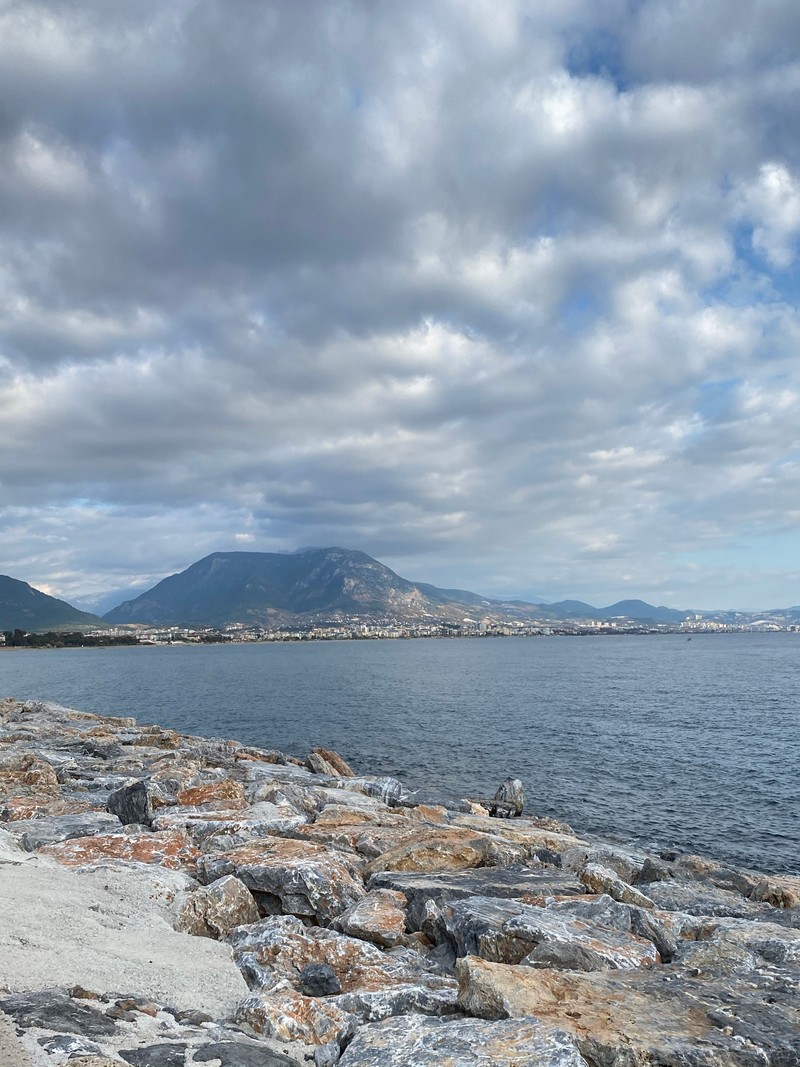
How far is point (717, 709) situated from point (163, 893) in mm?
65305

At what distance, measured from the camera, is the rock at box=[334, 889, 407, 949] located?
10.7 metres

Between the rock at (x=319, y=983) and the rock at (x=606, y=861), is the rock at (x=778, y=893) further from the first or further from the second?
the rock at (x=319, y=983)

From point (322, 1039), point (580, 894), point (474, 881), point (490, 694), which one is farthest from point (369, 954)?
point (490, 694)

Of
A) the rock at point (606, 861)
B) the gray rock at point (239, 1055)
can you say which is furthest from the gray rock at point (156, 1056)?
the rock at point (606, 861)

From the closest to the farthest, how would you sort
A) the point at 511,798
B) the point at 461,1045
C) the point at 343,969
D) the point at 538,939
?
the point at 461,1045 → the point at 343,969 → the point at 538,939 → the point at 511,798

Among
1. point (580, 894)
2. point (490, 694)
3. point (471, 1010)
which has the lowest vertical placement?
point (490, 694)

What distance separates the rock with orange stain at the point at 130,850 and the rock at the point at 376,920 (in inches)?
151

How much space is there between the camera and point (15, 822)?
52.5 ft

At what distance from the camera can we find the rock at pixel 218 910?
11.0m

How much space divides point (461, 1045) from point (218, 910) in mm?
5708

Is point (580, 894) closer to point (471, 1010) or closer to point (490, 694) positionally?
point (471, 1010)

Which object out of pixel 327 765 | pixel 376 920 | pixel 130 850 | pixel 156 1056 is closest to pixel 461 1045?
pixel 156 1056

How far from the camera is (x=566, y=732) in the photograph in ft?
178

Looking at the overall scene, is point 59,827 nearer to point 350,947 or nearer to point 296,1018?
point 350,947
